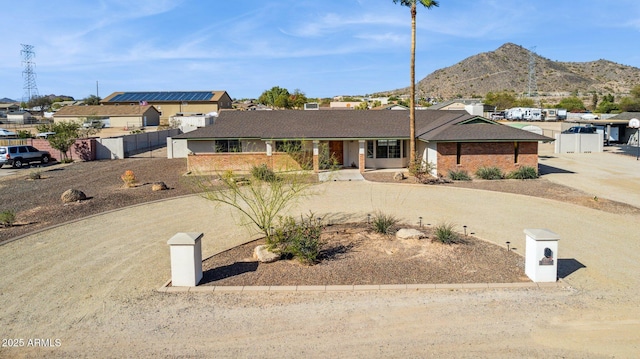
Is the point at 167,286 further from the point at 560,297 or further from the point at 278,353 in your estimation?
the point at 560,297

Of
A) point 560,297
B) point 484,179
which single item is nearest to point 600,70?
point 484,179

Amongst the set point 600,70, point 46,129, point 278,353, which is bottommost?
point 278,353

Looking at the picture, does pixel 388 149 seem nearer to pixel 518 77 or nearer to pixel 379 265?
pixel 379 265

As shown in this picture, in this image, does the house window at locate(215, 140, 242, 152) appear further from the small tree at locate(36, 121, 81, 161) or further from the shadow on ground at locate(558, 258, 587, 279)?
the shadow on ground at locate(558, 258, 587, 279)

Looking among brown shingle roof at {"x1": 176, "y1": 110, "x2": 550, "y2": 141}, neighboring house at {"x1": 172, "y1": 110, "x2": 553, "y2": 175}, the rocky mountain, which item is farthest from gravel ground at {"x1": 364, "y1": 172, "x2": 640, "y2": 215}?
the rocky mountain

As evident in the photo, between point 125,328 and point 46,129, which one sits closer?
point 125,328

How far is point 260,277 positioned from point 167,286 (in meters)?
2.26

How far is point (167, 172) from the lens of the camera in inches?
1256

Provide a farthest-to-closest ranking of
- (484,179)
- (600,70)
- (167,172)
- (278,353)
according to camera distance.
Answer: (600,70) < (167,172) < (484,179) < (278,353)

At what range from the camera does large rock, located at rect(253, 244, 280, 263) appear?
13336 mm

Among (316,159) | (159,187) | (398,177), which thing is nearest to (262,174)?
(159,187)

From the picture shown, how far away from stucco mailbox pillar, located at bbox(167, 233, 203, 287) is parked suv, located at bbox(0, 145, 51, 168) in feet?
102

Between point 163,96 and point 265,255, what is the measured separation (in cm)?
9011

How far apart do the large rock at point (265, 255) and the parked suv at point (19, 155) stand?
30747mm
